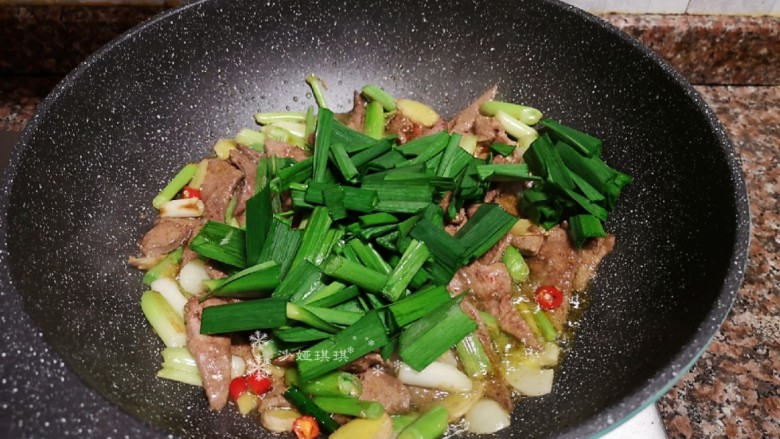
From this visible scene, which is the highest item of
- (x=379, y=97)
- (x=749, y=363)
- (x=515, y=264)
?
(x=379, y=97)

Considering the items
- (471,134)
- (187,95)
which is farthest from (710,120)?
(187,95)

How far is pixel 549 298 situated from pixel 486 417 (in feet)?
1.24

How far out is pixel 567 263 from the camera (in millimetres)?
1518

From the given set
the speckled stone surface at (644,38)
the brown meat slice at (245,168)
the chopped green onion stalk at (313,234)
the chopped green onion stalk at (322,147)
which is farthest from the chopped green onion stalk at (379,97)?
the speckled stone surface at (644,38)

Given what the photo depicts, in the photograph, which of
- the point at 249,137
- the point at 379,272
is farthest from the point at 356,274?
the point at 249,137

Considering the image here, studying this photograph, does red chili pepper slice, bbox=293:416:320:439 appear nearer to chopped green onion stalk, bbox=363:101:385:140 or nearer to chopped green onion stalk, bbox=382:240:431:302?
chopped green onion stalk, bbox=382:240:431:302

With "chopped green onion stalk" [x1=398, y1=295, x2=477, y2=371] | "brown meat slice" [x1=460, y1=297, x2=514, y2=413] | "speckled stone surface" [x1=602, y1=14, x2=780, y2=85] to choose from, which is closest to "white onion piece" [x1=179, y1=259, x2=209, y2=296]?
"chopped green onion stalk" [x1=398, y1=295, x2=477, y2=371]

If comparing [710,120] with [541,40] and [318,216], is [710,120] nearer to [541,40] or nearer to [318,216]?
[541,40]

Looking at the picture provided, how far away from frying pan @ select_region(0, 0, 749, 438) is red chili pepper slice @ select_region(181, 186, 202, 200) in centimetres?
8

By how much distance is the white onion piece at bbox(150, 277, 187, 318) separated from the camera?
56.4 inches

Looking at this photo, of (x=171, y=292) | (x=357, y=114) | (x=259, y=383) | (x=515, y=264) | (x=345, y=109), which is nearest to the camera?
(x=259, y=383)

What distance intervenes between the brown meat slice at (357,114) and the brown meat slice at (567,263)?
25.4 inches

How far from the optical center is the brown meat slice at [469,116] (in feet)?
5.71

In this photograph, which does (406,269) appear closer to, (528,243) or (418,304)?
(418,304)
